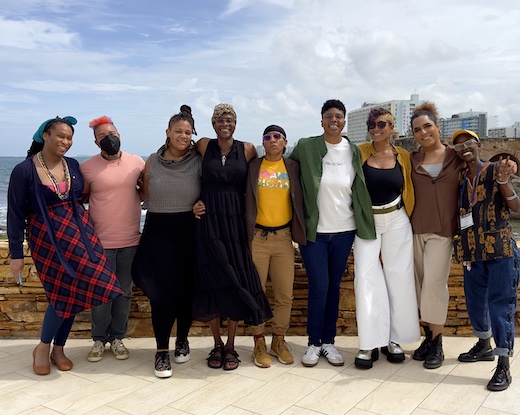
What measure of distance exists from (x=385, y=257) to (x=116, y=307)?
6.54 ft

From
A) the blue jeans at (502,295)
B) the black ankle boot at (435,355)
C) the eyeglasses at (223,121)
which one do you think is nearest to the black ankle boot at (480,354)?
the black ankle boot at (435,355)

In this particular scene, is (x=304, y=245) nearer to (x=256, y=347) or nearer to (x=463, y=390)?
(x=256, y=347)

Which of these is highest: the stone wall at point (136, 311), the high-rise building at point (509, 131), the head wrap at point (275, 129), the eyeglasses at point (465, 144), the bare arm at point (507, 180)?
the high-rise building at point (509, 131)

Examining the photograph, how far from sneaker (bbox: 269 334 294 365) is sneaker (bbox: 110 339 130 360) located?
1074 mm

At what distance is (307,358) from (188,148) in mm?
1694

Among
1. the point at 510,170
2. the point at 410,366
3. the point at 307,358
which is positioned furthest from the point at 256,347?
the point at 510,170

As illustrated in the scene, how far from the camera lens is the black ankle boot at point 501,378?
300 cm

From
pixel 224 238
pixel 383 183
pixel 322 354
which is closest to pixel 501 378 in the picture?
pixel 322 354

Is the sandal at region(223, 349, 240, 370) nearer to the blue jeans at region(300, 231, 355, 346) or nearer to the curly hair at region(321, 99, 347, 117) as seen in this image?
the blue jeans at region(300, 231, 355, 346)

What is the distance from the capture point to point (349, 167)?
337 cm

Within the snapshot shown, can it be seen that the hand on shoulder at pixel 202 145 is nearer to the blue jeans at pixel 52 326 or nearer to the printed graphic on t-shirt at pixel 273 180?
the printed graphic on t-shirt at pixel 273 180

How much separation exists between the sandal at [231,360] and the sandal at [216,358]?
0.04 meters

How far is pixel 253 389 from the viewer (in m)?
3.04

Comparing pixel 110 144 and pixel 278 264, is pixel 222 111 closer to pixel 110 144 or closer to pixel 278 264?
pixel 110 144
